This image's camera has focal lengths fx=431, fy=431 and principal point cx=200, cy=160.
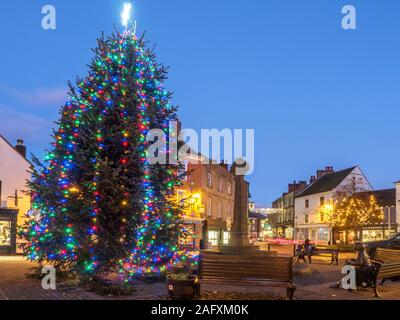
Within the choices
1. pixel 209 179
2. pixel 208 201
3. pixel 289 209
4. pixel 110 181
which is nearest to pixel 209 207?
pixel 208 201

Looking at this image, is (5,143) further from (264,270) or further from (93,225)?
(264,270)

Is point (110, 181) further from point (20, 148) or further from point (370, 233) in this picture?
point (370, 233)

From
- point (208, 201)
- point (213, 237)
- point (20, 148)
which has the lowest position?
point (213, 237)

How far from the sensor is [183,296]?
999 cm

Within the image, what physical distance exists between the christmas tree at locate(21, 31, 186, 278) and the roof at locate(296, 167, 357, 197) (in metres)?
47.2

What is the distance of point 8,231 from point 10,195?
262cm

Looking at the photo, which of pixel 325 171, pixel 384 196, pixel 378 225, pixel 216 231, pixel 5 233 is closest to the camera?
pixel 5 233

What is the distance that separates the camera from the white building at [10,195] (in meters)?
29.4

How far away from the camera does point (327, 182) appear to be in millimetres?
60344

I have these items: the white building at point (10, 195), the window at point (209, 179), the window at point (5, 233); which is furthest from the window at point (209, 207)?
the window at point (5, 233)

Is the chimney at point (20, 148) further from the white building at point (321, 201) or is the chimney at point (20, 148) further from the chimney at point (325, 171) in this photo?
the chimney at point (325, 171)

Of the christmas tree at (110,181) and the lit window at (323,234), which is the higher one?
the christmas tree at (110,181)

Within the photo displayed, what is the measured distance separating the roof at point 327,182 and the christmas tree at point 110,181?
4725 centimetres

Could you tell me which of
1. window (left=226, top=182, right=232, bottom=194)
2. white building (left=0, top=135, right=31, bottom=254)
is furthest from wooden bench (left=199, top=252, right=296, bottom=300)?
window (left=226, top=182, right=232, bottom=194)
